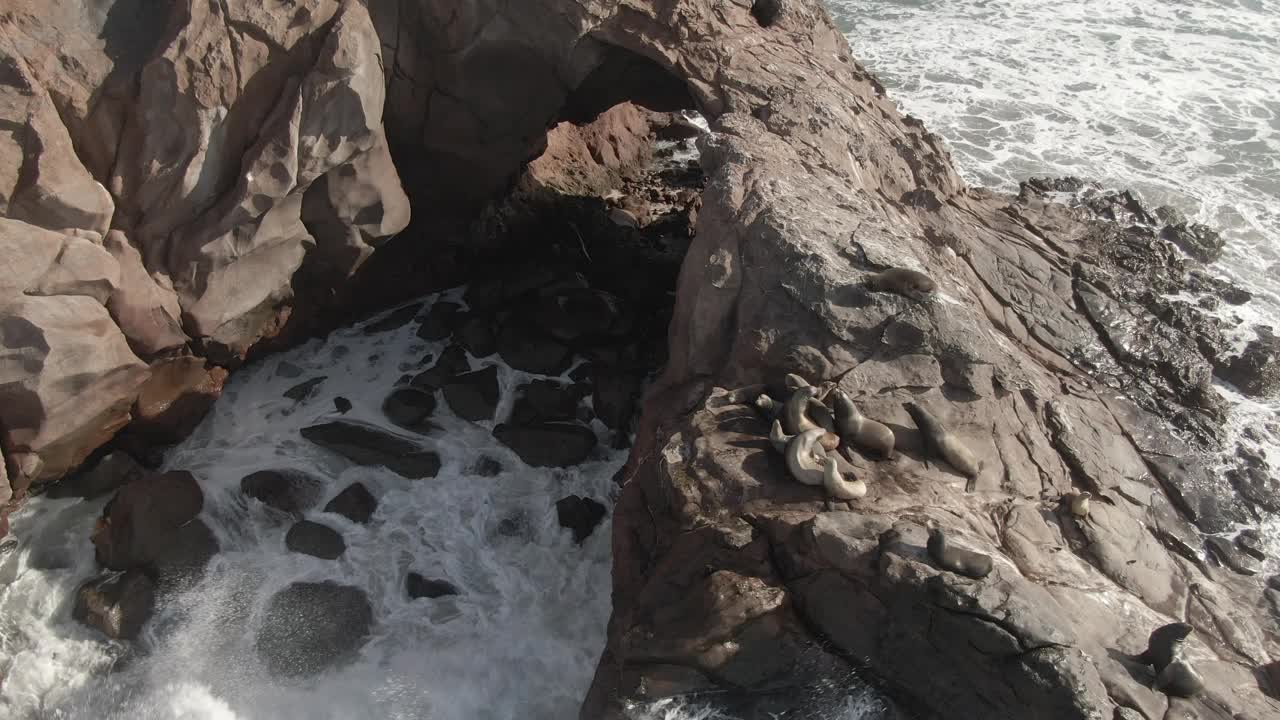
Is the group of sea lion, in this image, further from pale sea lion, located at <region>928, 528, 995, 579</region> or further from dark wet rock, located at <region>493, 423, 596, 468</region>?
dark wet rock, located at <region>493, 423, 596, 468</region>

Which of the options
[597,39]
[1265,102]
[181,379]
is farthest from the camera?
[1265,102]

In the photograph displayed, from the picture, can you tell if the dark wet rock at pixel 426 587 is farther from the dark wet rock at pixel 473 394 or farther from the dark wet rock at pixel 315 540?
the dark wet rock at pixel 473 394

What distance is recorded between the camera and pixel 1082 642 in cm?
499

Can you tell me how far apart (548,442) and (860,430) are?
3437 millimetres

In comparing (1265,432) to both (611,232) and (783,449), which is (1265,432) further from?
(611,232)

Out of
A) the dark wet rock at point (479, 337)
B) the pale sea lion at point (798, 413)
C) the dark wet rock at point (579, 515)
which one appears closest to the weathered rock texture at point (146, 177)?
the dark wet rock at point (479, 337)

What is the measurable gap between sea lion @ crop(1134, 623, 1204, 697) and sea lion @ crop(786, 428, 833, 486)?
2.07 meters

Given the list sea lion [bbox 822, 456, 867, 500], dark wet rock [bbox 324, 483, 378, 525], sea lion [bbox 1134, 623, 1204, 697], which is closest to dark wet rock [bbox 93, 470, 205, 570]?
dark wet rock [bbox 324, 483, 378, 525]

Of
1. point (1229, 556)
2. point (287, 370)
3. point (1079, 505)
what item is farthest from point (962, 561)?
point (287, 370)

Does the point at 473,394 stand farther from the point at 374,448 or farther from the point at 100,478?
the point at 100,478

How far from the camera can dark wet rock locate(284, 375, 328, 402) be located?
8828 mm

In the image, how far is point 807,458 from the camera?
577 cm

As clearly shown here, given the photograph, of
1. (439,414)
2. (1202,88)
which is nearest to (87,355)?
(439,414)

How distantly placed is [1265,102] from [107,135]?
1799 centimetres
